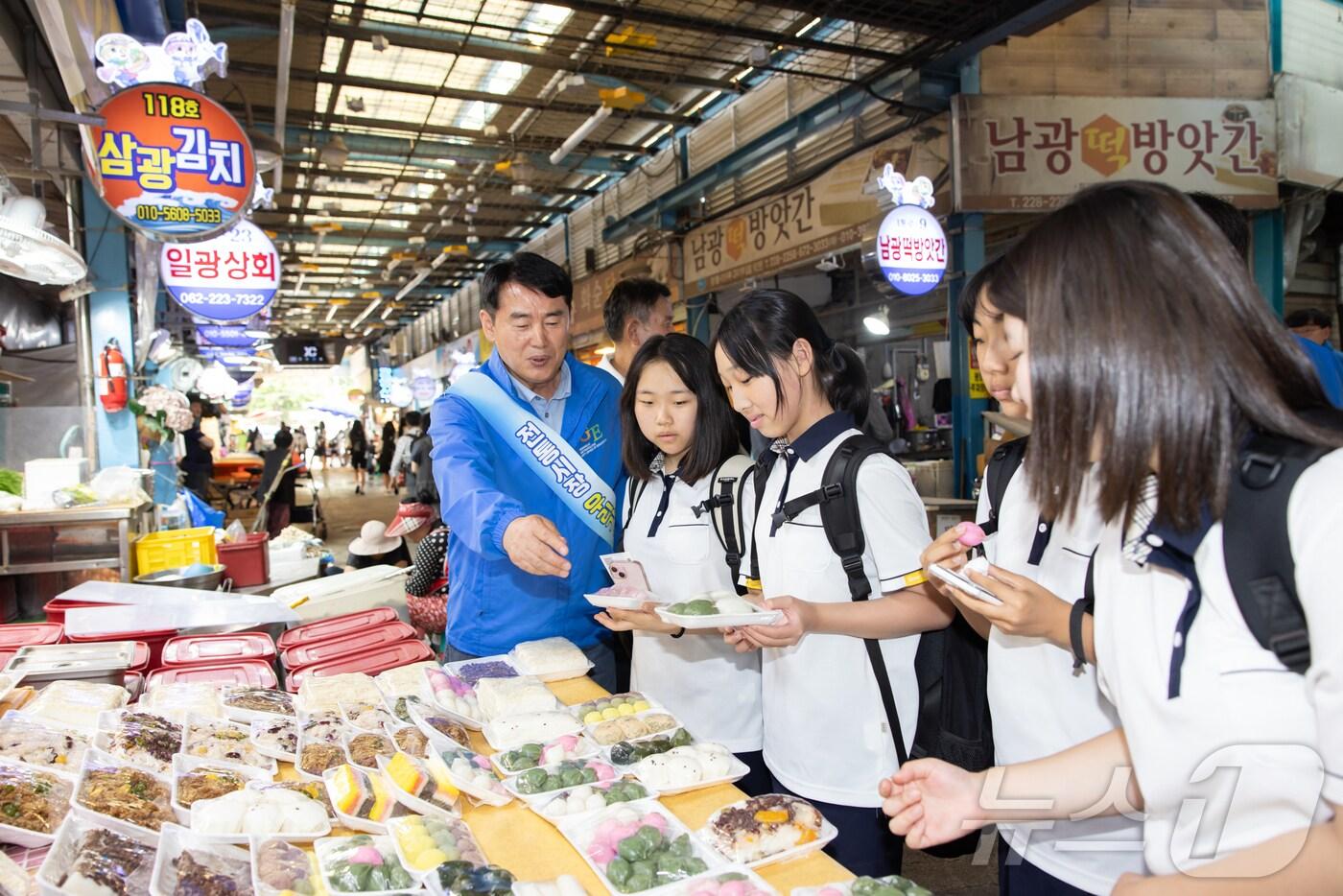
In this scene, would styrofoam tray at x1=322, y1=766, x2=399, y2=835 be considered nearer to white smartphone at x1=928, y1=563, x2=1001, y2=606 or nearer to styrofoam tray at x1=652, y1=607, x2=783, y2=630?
styrofoam tray at x1=652, y1=607, x2=783, y2=630

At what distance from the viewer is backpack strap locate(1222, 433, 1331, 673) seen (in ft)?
2.92

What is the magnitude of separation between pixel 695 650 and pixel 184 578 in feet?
11.4

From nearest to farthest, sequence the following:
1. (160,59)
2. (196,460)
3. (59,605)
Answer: (59,605), (160,59), (196,460)

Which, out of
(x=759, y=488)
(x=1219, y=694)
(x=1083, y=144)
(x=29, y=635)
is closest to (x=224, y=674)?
(x=29, y=635)

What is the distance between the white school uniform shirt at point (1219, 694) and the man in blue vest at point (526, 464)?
1.86 meters

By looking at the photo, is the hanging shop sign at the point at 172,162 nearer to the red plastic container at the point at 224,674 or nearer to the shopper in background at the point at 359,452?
the red plastic container at the point at 224,674

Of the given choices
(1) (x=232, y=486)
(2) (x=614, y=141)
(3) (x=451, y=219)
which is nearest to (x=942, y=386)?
(2) (x=614, y=141)

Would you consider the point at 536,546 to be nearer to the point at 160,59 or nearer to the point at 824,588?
the point at 824,588

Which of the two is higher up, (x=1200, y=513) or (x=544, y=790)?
(x=1200, y=513)

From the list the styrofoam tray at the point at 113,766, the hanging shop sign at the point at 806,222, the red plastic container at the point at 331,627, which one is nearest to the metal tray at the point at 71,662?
Answer: the red plastic container at the point at 331,627

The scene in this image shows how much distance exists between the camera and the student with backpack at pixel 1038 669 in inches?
57.2

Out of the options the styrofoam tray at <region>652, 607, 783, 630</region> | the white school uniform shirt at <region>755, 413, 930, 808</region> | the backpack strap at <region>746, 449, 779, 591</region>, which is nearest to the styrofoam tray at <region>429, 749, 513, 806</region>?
the styrofoam tray at <region>652, 607, 783, 630</region>

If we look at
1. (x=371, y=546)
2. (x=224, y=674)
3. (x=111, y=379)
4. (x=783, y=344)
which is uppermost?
(x=111, y=379)

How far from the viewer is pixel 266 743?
196 cm
